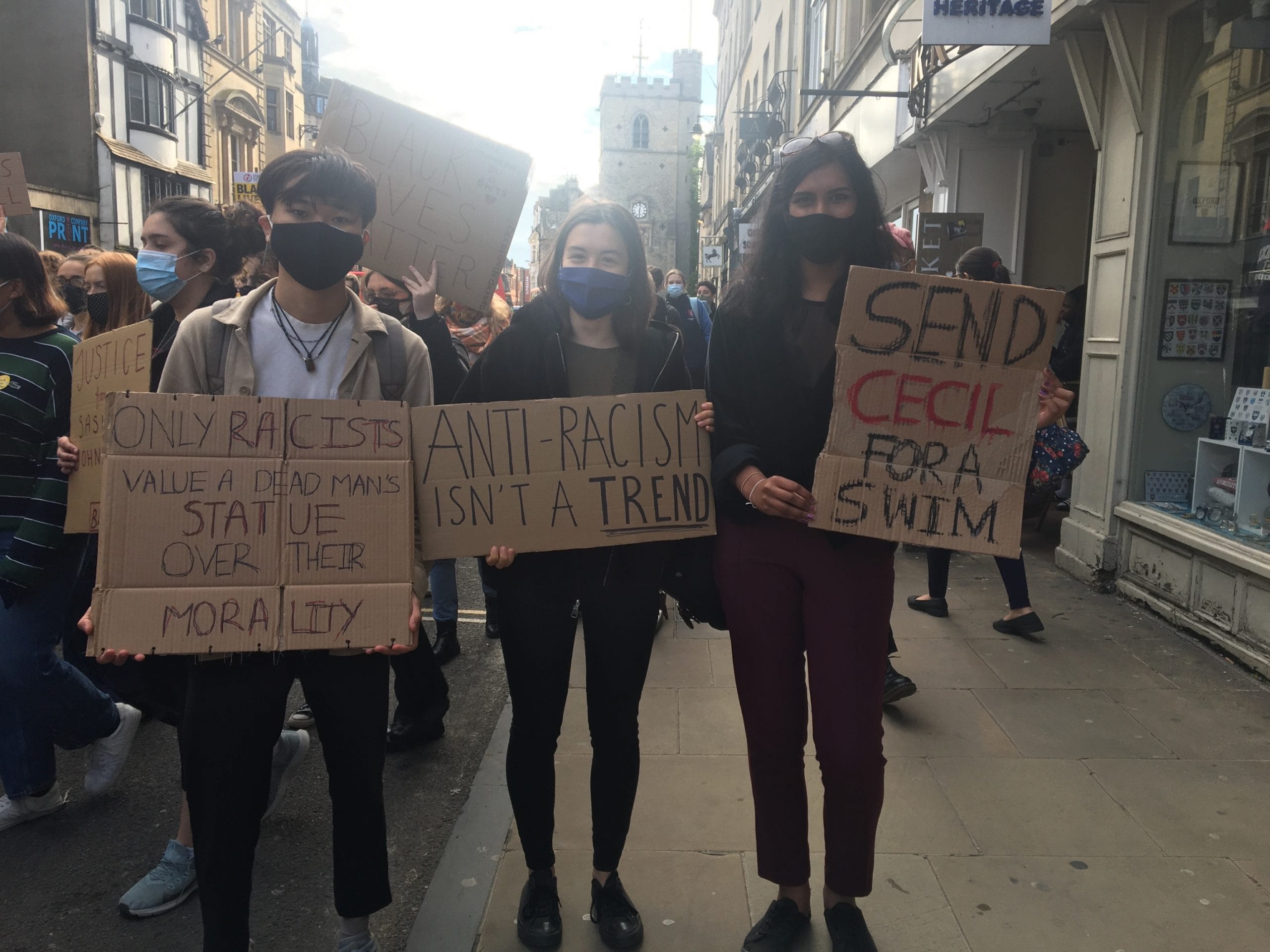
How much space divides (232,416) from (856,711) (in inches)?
64.9

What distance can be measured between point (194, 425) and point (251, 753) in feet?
2.52

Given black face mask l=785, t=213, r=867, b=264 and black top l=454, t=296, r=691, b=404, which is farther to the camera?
black top l=454, t=296, r=691, b=404

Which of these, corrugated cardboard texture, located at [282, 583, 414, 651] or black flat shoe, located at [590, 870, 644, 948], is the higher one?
corrugated cardboard texture, located at [282, 583, 414, 651]

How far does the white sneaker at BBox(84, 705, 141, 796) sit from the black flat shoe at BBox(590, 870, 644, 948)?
1.96 m

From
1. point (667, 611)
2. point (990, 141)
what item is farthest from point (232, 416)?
point (990, 141)

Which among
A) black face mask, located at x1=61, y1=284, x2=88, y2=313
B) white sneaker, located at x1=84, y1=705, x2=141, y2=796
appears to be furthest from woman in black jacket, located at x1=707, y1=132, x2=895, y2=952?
black face mask, located at x1=61, y1=284, x2=88, y2=313

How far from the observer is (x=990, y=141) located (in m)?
9.20

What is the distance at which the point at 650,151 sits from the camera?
76.7m

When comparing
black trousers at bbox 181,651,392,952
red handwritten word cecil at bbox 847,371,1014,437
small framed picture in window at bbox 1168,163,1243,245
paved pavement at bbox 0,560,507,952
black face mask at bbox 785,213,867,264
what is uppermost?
small framed picture in window at bbox 1168,163,1243,245

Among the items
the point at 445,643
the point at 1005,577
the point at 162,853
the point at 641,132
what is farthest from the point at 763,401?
the point at 641,132

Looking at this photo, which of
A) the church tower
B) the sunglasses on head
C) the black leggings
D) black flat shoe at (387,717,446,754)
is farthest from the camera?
the church tower

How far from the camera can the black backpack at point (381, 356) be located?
2.34 meters

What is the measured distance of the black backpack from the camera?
2.34 meters

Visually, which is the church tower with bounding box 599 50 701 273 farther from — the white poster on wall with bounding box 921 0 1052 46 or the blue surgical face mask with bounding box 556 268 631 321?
the blue surgical face mask with bounding box 556 268 631 321
